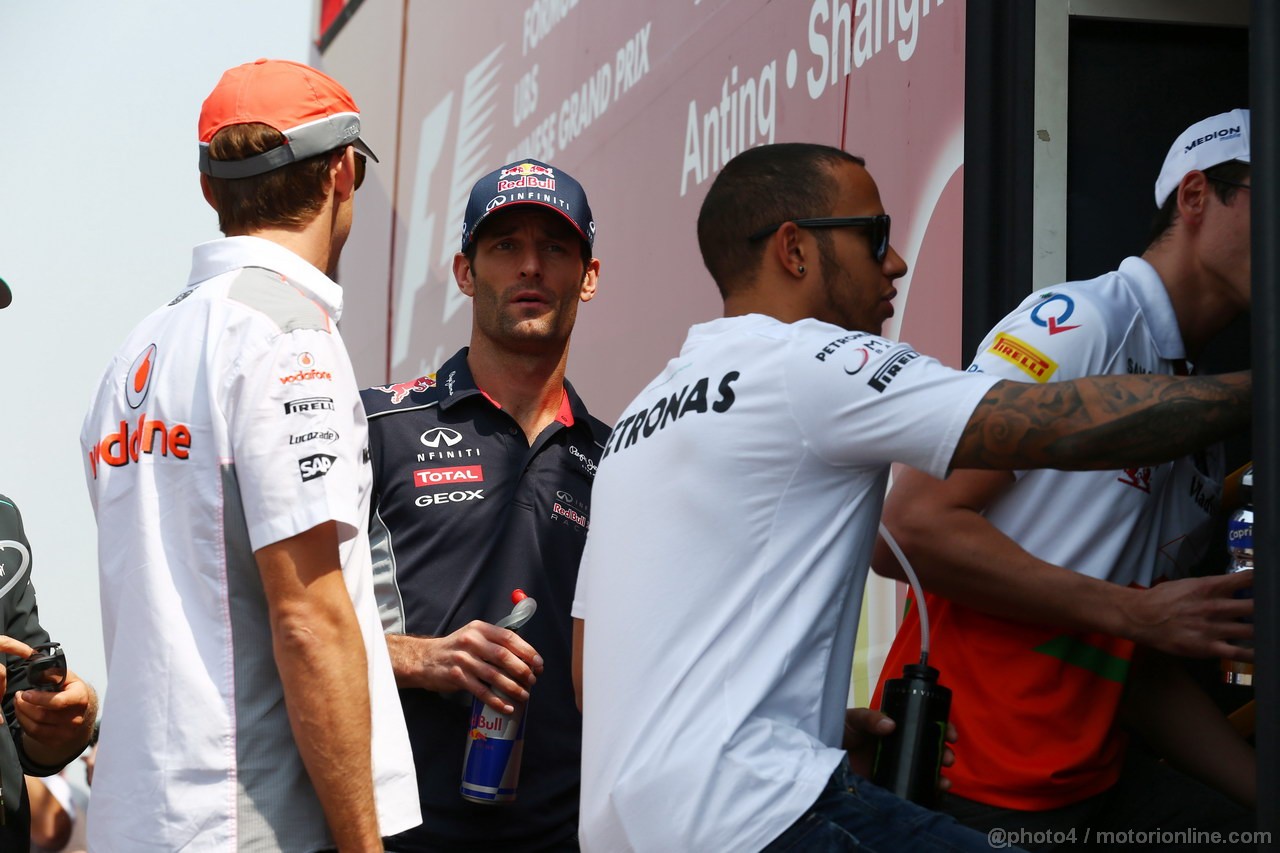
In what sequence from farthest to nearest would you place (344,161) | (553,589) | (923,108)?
(923,108) → (553,589) → (344,161)

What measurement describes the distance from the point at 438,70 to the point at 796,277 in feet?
16.6

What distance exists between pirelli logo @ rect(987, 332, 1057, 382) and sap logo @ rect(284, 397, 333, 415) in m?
0.96

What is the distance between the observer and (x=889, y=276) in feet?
6.82

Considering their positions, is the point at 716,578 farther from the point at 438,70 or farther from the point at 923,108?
the point at 438,70

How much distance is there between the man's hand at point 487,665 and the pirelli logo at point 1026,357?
0.86 m

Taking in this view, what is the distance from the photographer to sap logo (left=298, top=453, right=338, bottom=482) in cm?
189

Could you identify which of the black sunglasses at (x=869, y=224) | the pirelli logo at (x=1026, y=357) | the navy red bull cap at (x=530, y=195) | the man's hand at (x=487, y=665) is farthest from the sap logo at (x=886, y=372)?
the navy red bull cap at (x=530, y=195)

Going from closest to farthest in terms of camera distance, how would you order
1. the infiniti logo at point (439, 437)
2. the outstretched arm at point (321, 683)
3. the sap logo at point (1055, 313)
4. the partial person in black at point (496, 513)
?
the outstretched arm at point (321, 683), the sap logo at point (1055, 313), the partial person in black at point (496, 513), the infiniti logo at point (439, 437)

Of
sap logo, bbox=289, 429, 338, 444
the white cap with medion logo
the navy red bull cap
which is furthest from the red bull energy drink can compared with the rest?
the white cap with medion logo

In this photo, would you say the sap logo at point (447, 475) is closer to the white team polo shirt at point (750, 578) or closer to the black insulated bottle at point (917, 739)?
the white team polo shirt at point (750, 578)

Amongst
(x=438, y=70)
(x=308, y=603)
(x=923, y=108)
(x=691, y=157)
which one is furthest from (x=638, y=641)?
(x=438, y=70)

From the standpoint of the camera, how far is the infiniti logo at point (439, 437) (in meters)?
2.74

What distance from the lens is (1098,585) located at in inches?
81.3

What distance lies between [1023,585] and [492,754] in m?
0.86
